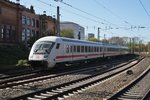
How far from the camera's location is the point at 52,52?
953 inches

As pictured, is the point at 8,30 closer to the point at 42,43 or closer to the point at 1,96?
the point at 42,43

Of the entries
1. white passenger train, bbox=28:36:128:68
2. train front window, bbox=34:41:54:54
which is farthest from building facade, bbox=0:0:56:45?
train front window, bbox=34:41:54:54

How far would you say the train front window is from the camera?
24.1 meters

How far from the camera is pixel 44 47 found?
24.6 metres

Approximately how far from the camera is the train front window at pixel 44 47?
24125mm

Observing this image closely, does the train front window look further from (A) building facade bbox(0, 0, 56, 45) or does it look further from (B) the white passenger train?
(A) building facade bbox(0, 0, 56, 45)

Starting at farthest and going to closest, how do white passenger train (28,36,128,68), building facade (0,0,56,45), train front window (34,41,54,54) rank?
building facade (0,0,56,45) → train front window (34,41,54,54) → white passenger train (28,36,128,68)

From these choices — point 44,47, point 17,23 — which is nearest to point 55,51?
point 44,47

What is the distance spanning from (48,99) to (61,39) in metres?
14.9

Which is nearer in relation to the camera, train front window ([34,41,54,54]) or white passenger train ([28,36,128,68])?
white passenger train ([28,36,128,68])

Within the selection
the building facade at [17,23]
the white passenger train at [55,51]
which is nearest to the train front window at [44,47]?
the white passenger train at [55,51]

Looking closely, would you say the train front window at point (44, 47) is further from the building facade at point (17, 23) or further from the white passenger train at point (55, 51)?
the building facade at point (17, 23)

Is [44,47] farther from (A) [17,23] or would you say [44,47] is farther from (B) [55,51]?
(A) [17,23]

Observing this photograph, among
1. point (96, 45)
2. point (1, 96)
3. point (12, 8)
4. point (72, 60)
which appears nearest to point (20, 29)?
point (12, 8)
